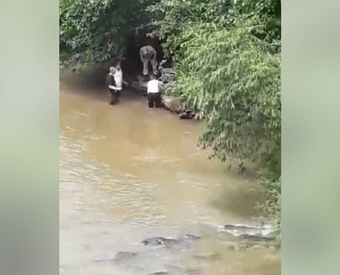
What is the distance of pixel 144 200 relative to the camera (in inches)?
149

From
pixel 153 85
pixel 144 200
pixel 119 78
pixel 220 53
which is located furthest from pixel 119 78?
pixel 144 200

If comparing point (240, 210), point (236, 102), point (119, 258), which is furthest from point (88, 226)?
point (236, 102)

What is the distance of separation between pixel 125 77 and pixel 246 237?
4.20 feet

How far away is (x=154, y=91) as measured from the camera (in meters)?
3.81

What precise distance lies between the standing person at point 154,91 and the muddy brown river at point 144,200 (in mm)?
46

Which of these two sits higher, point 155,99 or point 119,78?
point 119,78

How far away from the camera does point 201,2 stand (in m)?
3.79

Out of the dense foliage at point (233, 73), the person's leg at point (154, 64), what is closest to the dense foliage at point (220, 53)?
the dense foliage at point (233, 73)

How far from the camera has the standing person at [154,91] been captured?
150 inches

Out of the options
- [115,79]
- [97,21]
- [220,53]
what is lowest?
[115,79]

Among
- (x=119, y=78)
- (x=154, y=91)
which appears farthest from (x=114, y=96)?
(x=154, y=91)

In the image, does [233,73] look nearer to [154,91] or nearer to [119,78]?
[154,91]

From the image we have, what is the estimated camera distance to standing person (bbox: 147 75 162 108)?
12.5ft

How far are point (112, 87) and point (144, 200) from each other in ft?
2.46
